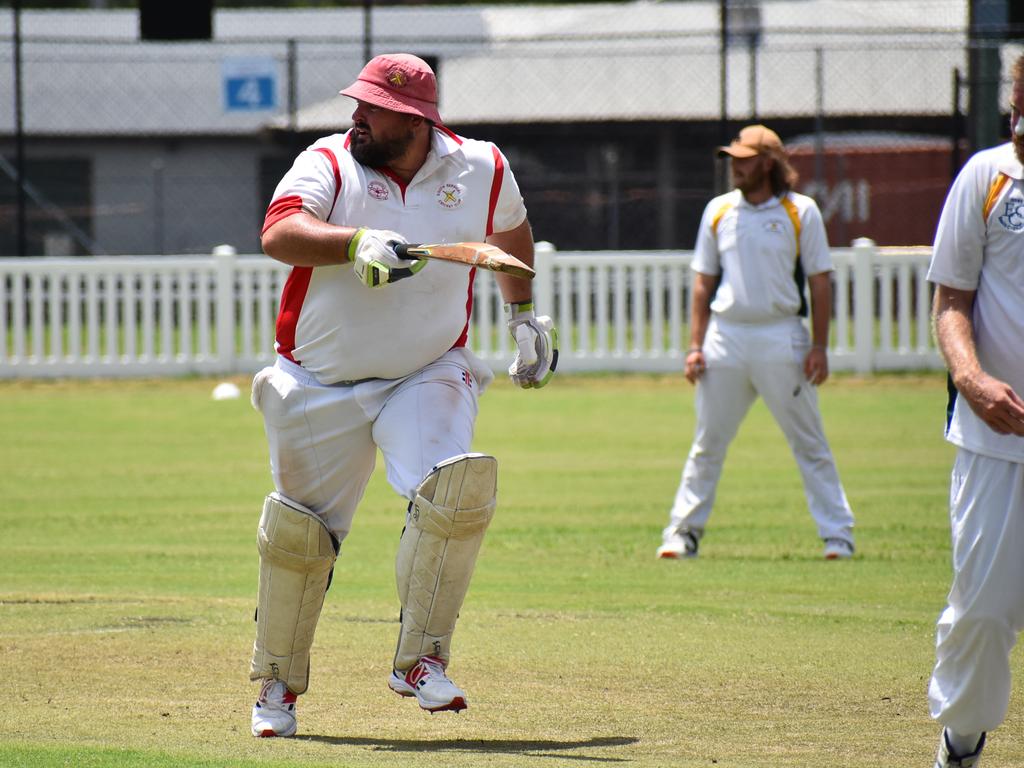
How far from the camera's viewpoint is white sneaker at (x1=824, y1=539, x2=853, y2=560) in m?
8.88

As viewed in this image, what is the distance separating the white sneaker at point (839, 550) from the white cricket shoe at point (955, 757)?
14.2 feet

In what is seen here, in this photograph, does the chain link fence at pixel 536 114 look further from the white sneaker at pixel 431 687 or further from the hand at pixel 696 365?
the white sneaker at pixel 431 687

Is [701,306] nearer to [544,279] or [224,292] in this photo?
[544,279]

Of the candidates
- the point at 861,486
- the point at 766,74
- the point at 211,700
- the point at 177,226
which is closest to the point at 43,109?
the point at 177,226

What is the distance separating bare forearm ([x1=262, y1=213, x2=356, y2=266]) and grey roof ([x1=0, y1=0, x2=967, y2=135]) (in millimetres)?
19825

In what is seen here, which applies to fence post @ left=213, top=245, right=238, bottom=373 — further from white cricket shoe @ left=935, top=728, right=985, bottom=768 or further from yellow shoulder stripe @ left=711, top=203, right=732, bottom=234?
white cricket shoe @ left=935, top=728, right=985, bottom=768

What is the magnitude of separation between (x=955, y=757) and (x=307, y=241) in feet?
7.95

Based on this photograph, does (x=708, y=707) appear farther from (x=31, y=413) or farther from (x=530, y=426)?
(x=31, y=413)

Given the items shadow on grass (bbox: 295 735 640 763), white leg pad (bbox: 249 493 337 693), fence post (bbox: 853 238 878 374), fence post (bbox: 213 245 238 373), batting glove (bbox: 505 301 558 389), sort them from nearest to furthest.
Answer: shadow on grass (bbox: 295 735 640 763) → white leg pad (bbox: 249 493 337 693) → batting glove (bbox: 505 301 558 389) → fence post (bbox: 853 238 878 374) → fence post (bbox: 213 245 238 373)

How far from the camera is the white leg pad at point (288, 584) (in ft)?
17.9

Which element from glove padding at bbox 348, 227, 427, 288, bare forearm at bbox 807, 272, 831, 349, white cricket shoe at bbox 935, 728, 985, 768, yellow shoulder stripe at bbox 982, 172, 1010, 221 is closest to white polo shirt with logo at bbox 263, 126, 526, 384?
glove padding at bbox 348, 227, 427, 288

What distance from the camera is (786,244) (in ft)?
29.6

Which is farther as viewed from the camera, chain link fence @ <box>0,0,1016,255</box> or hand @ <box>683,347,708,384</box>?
chain link fence @ <box>0,0,1016,255</box>

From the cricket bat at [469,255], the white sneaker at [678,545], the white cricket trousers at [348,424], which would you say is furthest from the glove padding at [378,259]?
the white sneaker at [678,545]
